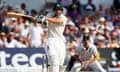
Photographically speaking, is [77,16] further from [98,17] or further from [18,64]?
[18,64]

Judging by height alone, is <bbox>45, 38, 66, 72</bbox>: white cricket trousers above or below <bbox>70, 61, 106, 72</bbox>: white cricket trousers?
above

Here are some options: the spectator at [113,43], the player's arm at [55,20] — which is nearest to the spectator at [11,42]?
the spectator at [113,43]

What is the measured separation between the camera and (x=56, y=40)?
1021cm

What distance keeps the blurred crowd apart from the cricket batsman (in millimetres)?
6331

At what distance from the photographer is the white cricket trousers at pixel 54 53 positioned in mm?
10110

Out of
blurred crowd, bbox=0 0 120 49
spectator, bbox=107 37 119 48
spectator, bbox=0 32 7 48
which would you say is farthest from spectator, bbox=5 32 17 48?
spectator, bbox=107 37 119 48

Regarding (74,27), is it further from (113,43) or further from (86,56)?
(86,56)

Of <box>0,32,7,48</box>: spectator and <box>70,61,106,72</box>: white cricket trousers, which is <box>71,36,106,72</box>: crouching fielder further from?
<box>0,32,7,48</box>: spectator

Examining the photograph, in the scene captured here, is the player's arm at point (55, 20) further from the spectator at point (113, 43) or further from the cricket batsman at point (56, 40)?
the spectator at point (113, 43)

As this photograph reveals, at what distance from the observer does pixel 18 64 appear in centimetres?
1605

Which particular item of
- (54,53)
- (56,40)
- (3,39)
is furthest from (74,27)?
(54,53)

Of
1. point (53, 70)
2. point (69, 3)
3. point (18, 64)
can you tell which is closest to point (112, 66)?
point (18, 64)

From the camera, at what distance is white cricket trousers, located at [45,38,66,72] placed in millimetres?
10110

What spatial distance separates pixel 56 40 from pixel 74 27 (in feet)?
28.0
